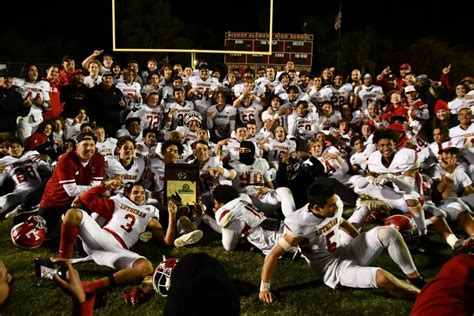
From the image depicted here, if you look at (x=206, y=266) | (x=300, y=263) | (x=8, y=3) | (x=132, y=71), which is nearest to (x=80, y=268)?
(x=300, y=263)

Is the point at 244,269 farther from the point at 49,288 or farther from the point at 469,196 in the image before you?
the point at 469,196

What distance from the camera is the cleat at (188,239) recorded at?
16.5 ft

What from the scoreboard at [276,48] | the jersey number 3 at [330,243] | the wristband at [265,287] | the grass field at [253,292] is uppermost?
the scoreboard at [276,48]

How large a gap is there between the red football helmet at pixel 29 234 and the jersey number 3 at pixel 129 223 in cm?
97

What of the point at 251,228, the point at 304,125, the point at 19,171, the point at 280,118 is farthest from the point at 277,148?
the point at 19,171

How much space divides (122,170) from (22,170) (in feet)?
4.93

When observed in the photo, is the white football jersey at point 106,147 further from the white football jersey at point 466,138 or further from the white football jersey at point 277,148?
the white football jersey at point 466,138

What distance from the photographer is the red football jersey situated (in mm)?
5057

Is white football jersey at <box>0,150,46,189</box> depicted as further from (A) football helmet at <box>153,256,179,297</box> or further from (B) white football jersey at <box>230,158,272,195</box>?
(A) football helmet at <box>153,256,179,297</box>

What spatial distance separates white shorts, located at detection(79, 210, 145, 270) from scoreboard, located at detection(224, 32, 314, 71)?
17.2 meters

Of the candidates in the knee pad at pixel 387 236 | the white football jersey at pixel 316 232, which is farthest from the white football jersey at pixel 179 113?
the knee pad at pixel 387 236

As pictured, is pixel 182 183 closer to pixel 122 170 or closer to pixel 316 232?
pixel 122 170

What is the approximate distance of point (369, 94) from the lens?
10.1 m

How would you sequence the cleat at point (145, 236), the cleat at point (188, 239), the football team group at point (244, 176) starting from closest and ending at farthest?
the football team group at point (244, 176) → the cleat at point (188, 239) → the cleat at point (145, 236)
